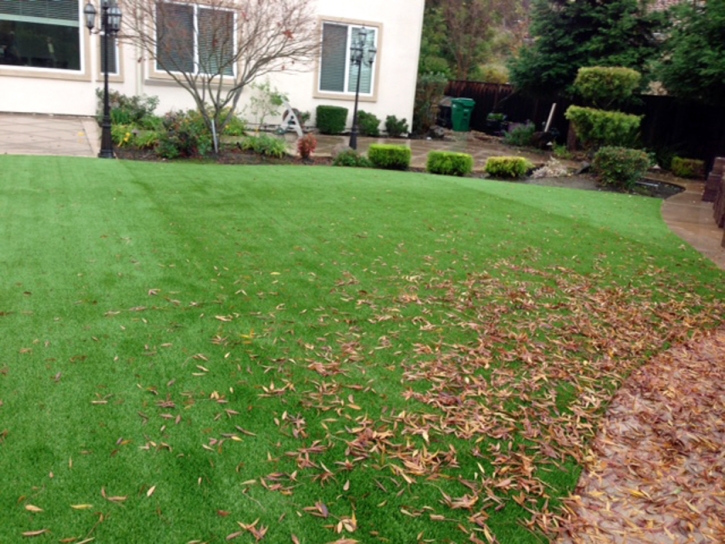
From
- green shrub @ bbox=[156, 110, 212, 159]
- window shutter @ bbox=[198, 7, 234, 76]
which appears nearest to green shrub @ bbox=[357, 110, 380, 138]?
window shutter @ bbox=[198, 7, 234, 76]

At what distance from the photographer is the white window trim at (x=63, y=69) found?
13672 millimetres

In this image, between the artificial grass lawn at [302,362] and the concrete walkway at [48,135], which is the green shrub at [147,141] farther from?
the artificial grass lawn at [302,362]

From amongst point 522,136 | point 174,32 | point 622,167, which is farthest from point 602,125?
point 174,32

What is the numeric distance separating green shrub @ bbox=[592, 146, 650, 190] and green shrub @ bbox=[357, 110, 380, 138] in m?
6.78

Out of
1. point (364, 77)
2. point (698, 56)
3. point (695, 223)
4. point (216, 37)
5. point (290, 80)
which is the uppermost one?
point (698, 56)

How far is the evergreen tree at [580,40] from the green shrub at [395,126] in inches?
157

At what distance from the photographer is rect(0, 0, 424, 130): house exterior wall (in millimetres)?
13938

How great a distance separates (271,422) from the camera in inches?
115

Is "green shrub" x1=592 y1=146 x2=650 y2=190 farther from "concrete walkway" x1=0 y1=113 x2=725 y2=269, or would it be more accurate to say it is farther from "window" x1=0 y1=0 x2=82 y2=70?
"window" x1=0 y1=0 x2=82 y2=70

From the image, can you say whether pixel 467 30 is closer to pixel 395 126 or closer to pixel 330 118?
pixel 395 126

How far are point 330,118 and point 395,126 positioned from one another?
211 centimetres

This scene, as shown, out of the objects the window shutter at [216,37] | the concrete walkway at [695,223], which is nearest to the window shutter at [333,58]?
the window shutter at [216,37]

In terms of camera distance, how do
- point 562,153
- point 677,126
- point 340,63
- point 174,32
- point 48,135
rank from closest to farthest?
point 48,135
point 174,32
point 677,126
point 562,153
point 340,63

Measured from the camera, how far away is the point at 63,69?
14.1m
